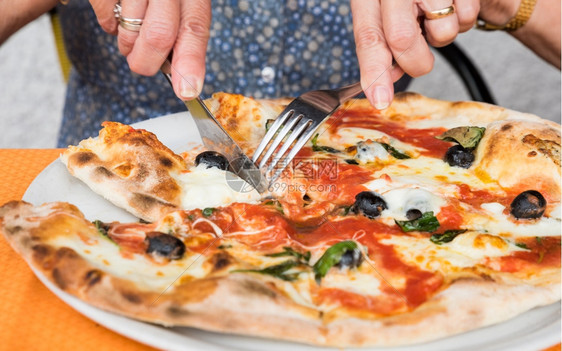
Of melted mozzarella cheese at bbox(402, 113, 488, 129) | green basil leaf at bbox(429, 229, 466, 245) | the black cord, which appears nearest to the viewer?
green basil leaf at bbox(429, 229, 466, 245)

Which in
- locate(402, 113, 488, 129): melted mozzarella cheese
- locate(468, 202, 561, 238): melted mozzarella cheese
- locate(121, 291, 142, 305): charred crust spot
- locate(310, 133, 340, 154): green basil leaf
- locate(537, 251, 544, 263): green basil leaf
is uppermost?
locate(121, 291, 142, 305): charred crust spot

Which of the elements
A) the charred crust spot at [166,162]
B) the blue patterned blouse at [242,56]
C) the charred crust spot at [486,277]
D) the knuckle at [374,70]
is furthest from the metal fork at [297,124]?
the blue patterned blouse at [242,56]

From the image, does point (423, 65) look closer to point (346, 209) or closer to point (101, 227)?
point (346, 209)

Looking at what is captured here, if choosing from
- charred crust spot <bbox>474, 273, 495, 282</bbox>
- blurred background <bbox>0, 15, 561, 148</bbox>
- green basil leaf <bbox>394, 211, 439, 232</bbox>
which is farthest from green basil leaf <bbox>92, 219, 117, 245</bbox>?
blurred background <bbox>0, 15, 561, 148</bbox>

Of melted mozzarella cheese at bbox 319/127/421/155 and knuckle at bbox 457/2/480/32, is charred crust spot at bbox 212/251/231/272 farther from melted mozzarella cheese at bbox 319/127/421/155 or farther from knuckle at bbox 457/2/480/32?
knuckle at bbox 457/2/480/32

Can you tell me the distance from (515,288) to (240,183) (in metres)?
0.71

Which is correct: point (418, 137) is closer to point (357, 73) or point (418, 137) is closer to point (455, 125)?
point (455, 125)

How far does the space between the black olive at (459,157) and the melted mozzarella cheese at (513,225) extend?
0.25 meters

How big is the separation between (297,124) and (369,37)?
29 centimetres

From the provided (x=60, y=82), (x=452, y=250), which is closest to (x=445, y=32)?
(x=452, y=250)

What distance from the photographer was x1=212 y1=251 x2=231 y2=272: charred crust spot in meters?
1.26

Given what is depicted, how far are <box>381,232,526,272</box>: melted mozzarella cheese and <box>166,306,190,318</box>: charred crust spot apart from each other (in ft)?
1.65

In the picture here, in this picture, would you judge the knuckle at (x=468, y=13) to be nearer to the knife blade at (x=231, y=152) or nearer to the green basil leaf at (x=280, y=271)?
the knife blade at (x=231, y=152)

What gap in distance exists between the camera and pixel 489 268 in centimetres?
132
